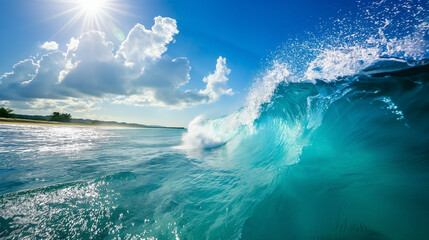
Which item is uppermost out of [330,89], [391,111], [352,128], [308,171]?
[330,89]

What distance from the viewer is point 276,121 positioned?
7305mm

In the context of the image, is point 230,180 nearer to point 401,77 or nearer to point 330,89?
point 330,89

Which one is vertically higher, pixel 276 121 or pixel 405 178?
pixel 276 121

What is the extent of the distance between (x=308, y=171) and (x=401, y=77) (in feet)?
11.6

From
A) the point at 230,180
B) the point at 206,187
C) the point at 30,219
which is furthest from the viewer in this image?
the point at 230,180

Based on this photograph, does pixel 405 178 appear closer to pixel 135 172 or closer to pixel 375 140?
pixel 375 140

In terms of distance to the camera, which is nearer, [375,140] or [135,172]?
[375,140]

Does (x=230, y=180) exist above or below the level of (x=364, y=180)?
below

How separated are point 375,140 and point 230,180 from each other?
365cm

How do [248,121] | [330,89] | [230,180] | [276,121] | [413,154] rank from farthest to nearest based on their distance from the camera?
[248,121] → [276,121] → [330,89] → [230,180] → [413,154]

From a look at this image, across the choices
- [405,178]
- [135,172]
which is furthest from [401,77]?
[135,172]

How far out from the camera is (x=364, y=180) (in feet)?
9.53

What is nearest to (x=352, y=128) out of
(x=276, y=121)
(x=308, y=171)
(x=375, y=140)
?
(x=375, y=140)

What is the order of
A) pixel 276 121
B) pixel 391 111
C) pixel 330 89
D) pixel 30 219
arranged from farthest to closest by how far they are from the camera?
pixel 276 121 → pixel 330 89 → pixel 391 111 → pixel 30 219
